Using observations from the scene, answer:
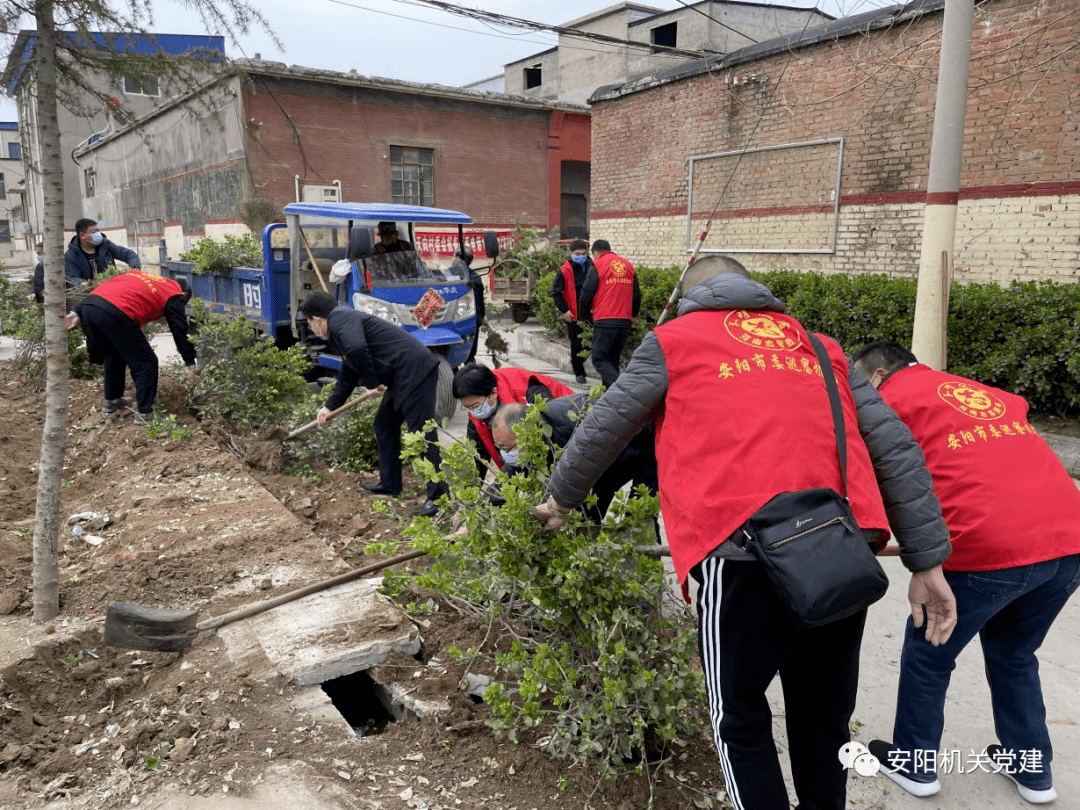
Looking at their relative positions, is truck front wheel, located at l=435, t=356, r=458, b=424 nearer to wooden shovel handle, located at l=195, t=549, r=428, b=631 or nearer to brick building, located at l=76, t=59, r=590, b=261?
wooden shovel handle, located at l=195, t=549, r=428, b=631

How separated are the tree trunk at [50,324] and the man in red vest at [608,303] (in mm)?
5831

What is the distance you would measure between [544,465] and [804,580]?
1.19m

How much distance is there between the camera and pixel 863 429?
7.49ft

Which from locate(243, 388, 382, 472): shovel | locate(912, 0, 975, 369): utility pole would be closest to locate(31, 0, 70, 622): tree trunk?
locate(243, 388, 382, 472): shovel

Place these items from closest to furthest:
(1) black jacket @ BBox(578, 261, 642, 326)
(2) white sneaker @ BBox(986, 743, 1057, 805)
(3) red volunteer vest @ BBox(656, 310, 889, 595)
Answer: (3) red volunteer vest @ BBox(656, 310, 889, 595) < (2) white sneaker @ BBox(986, 743, 1057, 805) < (1) black jacket @ BBox(578, 261, 642, 326)

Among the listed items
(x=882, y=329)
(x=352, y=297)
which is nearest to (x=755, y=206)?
(x=882, y=329)

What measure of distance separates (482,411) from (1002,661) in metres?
2.48

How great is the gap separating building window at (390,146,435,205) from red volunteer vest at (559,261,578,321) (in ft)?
34.9

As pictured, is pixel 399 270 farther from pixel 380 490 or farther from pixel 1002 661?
pixel 1002 661

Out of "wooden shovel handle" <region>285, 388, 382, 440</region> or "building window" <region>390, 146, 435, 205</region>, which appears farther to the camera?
"building window" <region>390, 146, 435, 205</region>

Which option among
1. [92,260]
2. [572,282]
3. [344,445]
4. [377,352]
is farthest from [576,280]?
[92,260]

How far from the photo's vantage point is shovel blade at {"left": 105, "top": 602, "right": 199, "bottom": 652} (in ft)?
11.3

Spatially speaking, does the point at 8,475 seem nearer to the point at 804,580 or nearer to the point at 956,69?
the point at 804,580

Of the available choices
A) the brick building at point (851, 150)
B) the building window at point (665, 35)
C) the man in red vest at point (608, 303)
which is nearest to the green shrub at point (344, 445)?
the man in red vest at point (608, 303)
